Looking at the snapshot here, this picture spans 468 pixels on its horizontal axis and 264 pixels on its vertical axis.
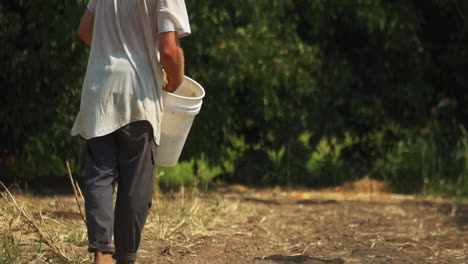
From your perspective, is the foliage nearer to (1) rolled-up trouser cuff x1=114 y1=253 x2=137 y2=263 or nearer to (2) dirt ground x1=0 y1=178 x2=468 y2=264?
(2) dirt ground x1=0 y1=178 x2=468 y2=264

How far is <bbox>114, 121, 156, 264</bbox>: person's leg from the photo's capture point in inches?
147

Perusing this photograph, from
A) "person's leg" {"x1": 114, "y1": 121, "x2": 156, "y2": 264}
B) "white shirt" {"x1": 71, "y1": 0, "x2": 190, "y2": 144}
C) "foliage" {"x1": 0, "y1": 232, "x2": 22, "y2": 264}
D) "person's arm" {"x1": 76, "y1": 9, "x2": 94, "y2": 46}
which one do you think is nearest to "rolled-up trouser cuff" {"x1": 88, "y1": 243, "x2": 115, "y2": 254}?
"person's leg" {"x1": 114, "y1": 121, "x2": 156, "y2": 264}

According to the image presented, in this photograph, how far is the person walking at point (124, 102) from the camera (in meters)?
3.69

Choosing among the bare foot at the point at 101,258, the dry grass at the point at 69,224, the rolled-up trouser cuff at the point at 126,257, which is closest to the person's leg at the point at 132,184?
the rolled-up trouser cuff at the point at 126,257

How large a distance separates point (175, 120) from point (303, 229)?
2.41m

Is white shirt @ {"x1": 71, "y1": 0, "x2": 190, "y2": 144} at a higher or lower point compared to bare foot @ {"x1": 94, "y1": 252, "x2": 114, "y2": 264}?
higher

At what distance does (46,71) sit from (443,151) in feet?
12.2

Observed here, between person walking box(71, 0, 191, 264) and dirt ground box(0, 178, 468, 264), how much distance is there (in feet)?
2.14

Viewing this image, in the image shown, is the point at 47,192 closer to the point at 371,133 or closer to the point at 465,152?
the point at 371,133

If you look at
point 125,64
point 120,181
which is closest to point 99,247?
point 120,181

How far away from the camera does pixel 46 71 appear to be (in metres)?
6.87

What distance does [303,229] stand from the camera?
20.0 ft

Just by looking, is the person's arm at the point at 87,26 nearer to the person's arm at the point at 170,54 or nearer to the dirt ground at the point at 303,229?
the person's arm at the point at 170,54

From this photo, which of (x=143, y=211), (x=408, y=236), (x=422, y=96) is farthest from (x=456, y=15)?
(x=143, y=211)
